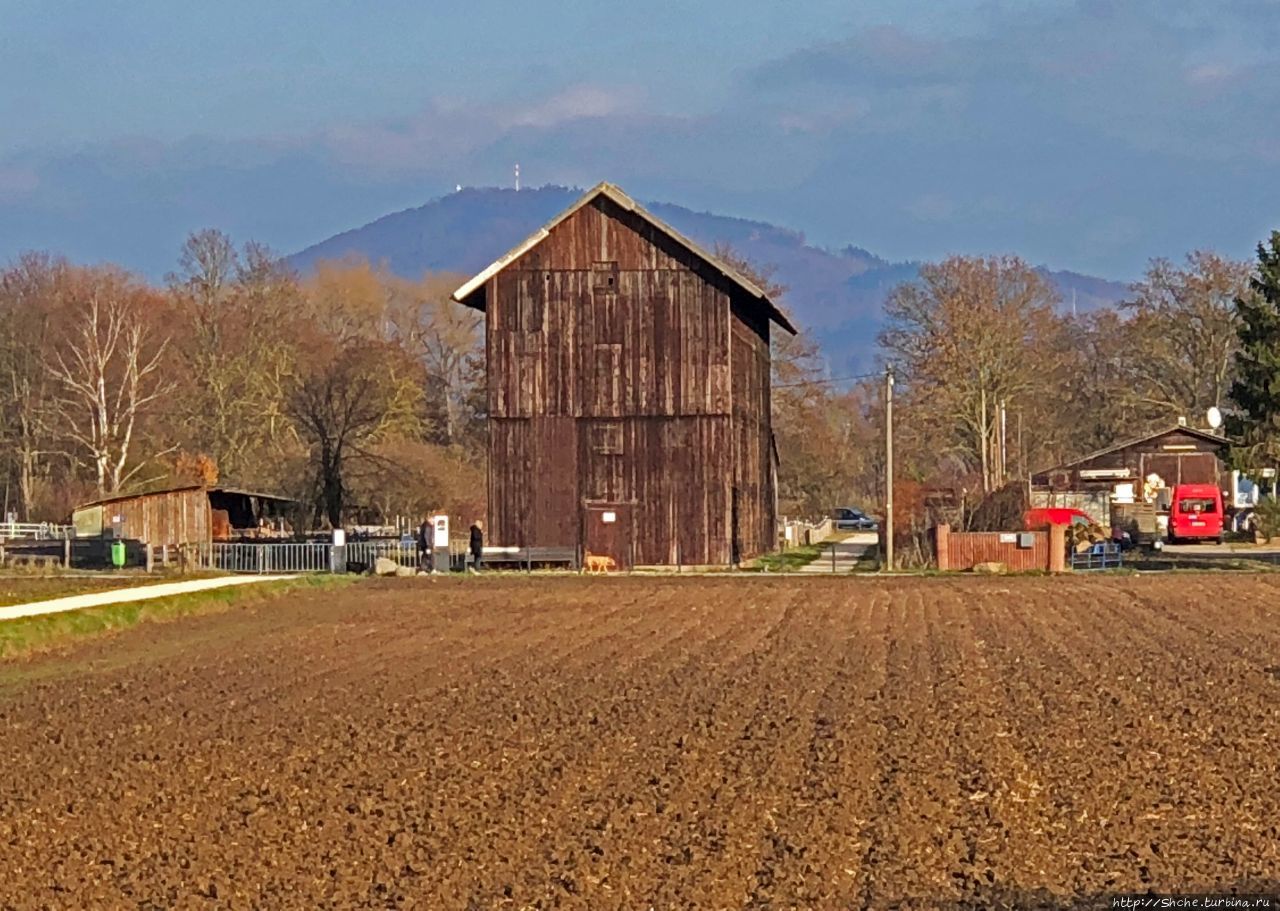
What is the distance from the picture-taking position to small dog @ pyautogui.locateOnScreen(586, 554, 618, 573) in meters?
48.3

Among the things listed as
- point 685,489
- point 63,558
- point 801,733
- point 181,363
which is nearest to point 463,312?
point 181,363

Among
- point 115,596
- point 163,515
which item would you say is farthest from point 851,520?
point 115,596

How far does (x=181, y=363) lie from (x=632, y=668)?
61.8 meters

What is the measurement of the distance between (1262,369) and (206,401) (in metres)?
47.6

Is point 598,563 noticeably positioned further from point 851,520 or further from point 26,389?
point 851,520

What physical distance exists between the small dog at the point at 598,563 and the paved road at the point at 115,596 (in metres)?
9.25

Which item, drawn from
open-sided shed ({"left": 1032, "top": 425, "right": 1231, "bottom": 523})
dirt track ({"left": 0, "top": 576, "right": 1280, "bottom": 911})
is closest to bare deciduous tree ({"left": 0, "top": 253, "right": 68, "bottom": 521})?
open-sided shed ({"left": 1032, "top": 425, "right": 1231, "bottom": 523})

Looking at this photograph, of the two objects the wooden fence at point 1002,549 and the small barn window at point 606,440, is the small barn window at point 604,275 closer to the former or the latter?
the small barn window at point 606,440

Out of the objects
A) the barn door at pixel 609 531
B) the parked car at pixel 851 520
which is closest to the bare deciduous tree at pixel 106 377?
the barn door at pixel 609 531

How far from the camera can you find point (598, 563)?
48.3m

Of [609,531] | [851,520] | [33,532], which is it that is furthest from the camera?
[851,520]

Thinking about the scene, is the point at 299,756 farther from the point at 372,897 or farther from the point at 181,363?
the point at 181,363

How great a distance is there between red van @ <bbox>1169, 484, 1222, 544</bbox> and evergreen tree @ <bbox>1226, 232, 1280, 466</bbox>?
1609 cm

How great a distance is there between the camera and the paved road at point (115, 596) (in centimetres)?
3012
